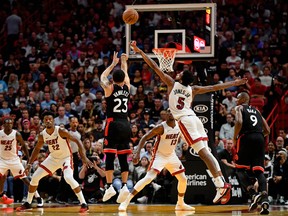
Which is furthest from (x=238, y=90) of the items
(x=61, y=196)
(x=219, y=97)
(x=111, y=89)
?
(x=111, y=89)

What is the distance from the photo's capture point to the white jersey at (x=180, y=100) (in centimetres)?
1234

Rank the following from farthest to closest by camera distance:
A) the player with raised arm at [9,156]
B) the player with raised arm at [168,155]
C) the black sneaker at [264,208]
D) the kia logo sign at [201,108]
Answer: the kia logo sign at [201,108]
the player with raised arm at [9,156]
the player with raised arm at [168,155]
the black sneaker at [264,208]

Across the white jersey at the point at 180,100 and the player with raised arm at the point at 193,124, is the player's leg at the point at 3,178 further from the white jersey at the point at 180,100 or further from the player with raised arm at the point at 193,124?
the white jersey at the point at 180,100

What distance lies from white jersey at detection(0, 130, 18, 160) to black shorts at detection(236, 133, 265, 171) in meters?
5.20

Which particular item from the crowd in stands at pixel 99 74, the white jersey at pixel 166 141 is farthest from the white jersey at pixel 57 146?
the crowd in stands at pixel 99 74

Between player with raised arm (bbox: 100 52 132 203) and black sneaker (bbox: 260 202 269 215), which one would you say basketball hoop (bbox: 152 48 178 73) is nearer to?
player with raised arm (bbox: 100 52 132 203)

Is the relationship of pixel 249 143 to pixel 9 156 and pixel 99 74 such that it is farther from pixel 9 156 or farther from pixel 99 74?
pixel 99 74

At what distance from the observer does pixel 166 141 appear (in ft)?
44.7

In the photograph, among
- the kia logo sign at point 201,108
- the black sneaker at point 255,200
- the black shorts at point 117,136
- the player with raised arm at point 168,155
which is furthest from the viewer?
the kia logo sign at point 201,108

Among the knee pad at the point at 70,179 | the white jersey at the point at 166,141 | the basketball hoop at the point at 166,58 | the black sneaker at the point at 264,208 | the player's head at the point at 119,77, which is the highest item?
the basketball hoop at the point at 166,58

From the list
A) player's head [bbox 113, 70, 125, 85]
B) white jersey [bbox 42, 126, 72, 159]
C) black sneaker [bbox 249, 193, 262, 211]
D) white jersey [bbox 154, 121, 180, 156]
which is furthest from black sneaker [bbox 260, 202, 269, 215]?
white jersey [bbox 42, 126, 72, 159]

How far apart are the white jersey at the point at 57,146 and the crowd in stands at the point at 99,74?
125 inches

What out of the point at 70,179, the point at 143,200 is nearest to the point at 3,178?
the point at 70,179

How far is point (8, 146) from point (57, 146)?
206 centimetres
